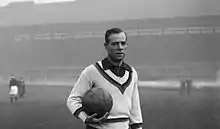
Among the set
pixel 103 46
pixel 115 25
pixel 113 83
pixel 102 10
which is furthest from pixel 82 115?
pixel 102 10

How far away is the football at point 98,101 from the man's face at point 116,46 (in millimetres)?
186

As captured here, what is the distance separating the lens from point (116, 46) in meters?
1.81

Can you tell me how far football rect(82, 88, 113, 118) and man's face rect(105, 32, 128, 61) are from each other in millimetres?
186

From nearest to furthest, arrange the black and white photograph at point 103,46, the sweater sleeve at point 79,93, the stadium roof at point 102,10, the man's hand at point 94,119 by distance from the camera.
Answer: the man's hand at point 94,119 < the sweater sleeve at point 79,93 < the black and white photograph at point 103,46 < the stadium roof at point 102,10

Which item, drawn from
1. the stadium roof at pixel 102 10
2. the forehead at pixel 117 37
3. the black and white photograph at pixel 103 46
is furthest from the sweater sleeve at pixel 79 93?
the stadium roof at pixel 102 10

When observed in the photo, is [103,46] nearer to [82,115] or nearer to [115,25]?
[115,25]

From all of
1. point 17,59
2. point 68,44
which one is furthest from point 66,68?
point 17,59

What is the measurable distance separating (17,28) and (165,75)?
25.1 feet

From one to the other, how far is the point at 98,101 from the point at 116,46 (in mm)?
289

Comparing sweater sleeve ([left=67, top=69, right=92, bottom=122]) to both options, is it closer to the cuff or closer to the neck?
the cuff

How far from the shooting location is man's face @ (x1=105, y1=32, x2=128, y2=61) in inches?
71.1

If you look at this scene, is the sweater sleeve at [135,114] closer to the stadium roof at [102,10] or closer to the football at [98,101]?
the football at [98,101]

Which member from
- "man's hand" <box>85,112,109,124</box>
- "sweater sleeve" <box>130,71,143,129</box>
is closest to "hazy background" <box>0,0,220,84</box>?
"sweater sleeve" <box>130,71,143,129</box>

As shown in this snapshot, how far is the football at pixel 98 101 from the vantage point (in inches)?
67.4
